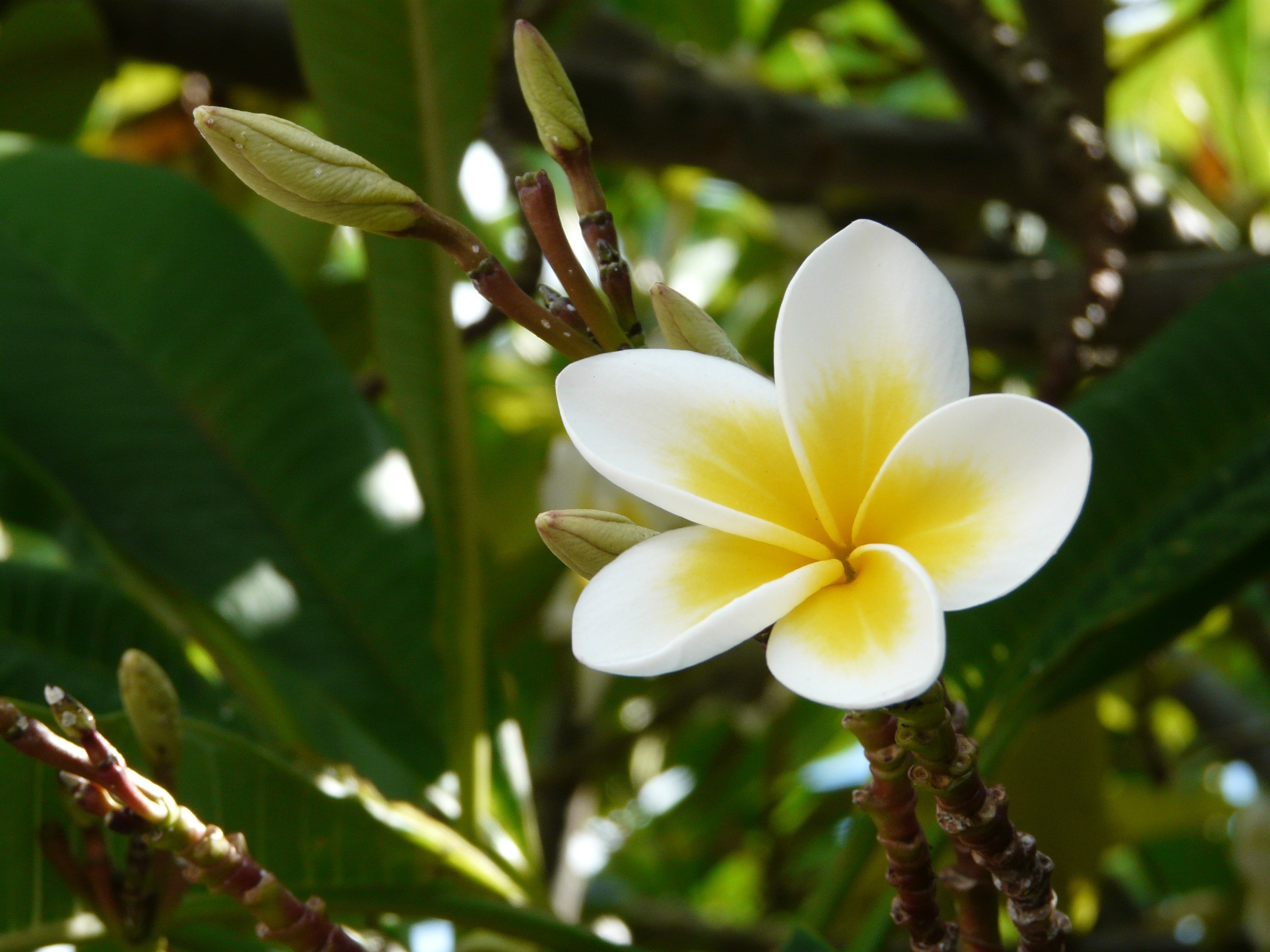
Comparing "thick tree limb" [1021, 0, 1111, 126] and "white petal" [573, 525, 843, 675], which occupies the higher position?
"white petal" [573, 525, 843, 675]

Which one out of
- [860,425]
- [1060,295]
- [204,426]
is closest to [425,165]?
[204,426]

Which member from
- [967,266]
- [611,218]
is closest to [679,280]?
[967,266]

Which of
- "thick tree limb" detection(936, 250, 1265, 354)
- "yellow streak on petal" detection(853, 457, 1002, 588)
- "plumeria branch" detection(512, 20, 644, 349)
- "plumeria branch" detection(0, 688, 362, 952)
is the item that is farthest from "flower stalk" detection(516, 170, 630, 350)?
"thick tree limb" detection(936, 250, 1265, 354)

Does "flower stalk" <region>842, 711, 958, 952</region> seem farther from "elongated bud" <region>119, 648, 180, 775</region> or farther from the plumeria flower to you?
"elongated bud" <region>119, 648, 180, 775</region>

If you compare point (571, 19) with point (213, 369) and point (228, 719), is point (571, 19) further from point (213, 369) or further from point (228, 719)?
point (228, 719)

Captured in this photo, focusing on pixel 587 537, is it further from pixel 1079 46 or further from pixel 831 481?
pixel 1079 46

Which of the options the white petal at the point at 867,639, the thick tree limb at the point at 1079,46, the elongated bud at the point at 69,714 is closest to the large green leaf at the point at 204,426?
the elongated bud at the point at 69,714

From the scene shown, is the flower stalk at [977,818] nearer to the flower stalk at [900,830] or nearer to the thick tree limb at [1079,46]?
the flower stalk at [900,830]
